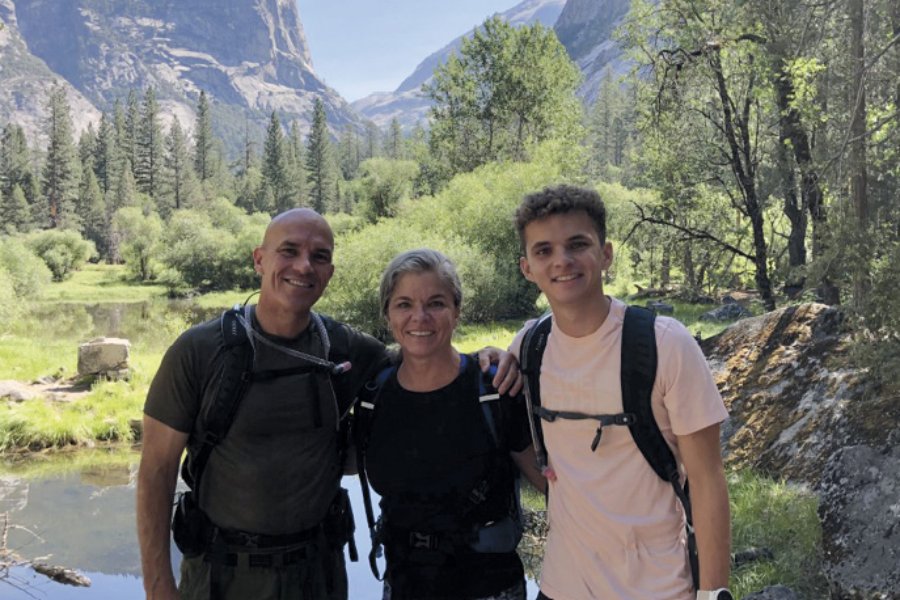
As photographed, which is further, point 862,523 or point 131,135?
point 131,135

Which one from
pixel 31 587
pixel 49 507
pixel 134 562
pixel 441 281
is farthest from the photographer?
pixel 49 507

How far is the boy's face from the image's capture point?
1.98 meters

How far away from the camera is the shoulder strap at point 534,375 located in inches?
84.0

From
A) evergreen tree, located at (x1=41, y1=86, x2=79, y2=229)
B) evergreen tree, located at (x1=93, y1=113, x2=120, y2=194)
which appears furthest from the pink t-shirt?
evergreen tree, located at (x1=93, y1=113, x2=120, y2=194)

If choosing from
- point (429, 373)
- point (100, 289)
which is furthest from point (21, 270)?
point (429, 373)

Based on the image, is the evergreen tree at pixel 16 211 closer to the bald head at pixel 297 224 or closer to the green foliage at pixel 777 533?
the green foliage at pixel 777 533

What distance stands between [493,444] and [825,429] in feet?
13.3

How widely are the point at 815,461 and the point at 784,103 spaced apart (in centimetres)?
810

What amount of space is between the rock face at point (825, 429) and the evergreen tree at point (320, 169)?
221 ft

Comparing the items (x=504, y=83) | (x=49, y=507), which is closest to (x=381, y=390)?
(x=49, y=507)

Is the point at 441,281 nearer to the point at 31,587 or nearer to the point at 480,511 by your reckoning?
the point at 480,511

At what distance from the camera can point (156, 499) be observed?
2225mm

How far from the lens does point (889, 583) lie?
3.11 m

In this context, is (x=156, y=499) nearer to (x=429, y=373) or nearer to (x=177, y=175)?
(x=429, y=373)
